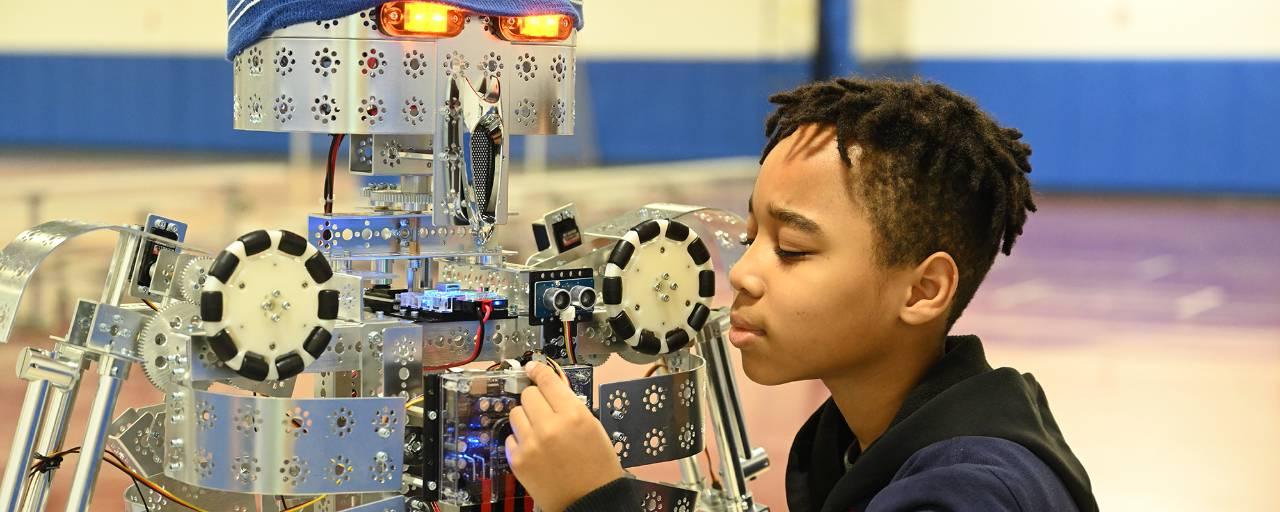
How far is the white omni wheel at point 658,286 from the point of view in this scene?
221 centimetres

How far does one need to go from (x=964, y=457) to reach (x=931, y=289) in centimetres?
22

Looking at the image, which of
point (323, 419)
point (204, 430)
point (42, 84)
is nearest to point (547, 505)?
point (323, 419)

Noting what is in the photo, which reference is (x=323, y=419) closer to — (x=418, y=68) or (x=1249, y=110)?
(x=418, y=68)

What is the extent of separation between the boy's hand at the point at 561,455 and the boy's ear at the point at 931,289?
368 millimetres

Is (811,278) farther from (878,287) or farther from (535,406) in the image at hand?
(535,406)

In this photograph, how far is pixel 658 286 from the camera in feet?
7.39

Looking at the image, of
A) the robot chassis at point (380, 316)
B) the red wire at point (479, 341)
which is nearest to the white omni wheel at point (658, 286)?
the robot chassis at point (380, 316)

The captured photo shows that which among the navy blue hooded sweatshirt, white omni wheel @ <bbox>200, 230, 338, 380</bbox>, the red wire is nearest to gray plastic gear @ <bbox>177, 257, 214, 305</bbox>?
white omni wheel @ <bbox>200, 230, 338, 380</bbox>

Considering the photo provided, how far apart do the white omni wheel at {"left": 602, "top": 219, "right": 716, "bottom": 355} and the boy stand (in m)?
0.51

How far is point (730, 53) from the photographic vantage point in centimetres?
1007

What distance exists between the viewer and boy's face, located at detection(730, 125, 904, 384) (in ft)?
5.29

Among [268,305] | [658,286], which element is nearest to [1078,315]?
[658,286]

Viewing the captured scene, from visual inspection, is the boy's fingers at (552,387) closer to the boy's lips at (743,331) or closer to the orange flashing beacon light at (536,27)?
the boy's lips at (743,331)

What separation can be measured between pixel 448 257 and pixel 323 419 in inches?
16.2
